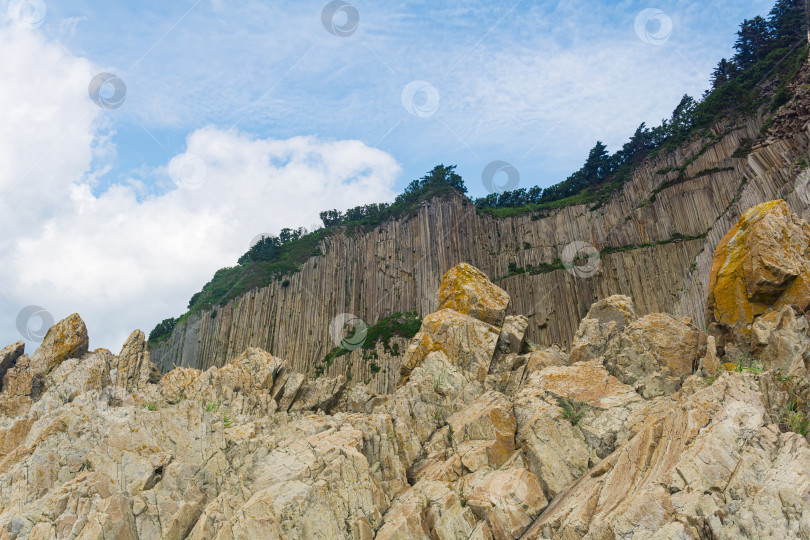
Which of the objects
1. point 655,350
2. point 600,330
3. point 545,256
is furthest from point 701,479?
point 545,256

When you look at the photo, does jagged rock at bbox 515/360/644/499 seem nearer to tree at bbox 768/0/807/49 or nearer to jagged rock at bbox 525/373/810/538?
jagged rock at bbox 525/373/810/538

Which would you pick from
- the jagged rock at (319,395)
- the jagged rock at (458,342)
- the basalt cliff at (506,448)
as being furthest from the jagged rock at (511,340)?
the jagged rock at (319,395)

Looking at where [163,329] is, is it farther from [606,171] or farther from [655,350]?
[655,350]

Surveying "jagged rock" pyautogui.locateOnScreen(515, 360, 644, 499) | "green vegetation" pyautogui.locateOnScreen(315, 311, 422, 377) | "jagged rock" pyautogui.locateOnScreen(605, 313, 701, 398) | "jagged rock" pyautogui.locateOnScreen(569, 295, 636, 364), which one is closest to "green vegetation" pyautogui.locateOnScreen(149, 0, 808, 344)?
"green vegetation" pyautogui.locateOnScreen(315, 311, 422, 377)

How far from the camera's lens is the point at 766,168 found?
2477cm

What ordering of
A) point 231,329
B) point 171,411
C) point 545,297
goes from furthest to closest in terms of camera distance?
point 231,329 → point 545,297 → point 171,411

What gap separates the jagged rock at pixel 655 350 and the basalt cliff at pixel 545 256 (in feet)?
26.1

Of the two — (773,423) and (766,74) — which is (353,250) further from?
(773,423)

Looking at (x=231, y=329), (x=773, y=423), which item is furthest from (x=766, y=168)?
(x=231, y=329)

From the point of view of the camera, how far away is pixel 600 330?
15766 mm

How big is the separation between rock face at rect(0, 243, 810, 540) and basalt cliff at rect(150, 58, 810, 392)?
11.3m

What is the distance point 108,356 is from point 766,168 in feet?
93.7

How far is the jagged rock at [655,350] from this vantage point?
510 inches

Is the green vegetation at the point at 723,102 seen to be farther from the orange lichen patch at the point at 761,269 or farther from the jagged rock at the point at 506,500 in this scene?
the jagged rock at the point at 506,500
